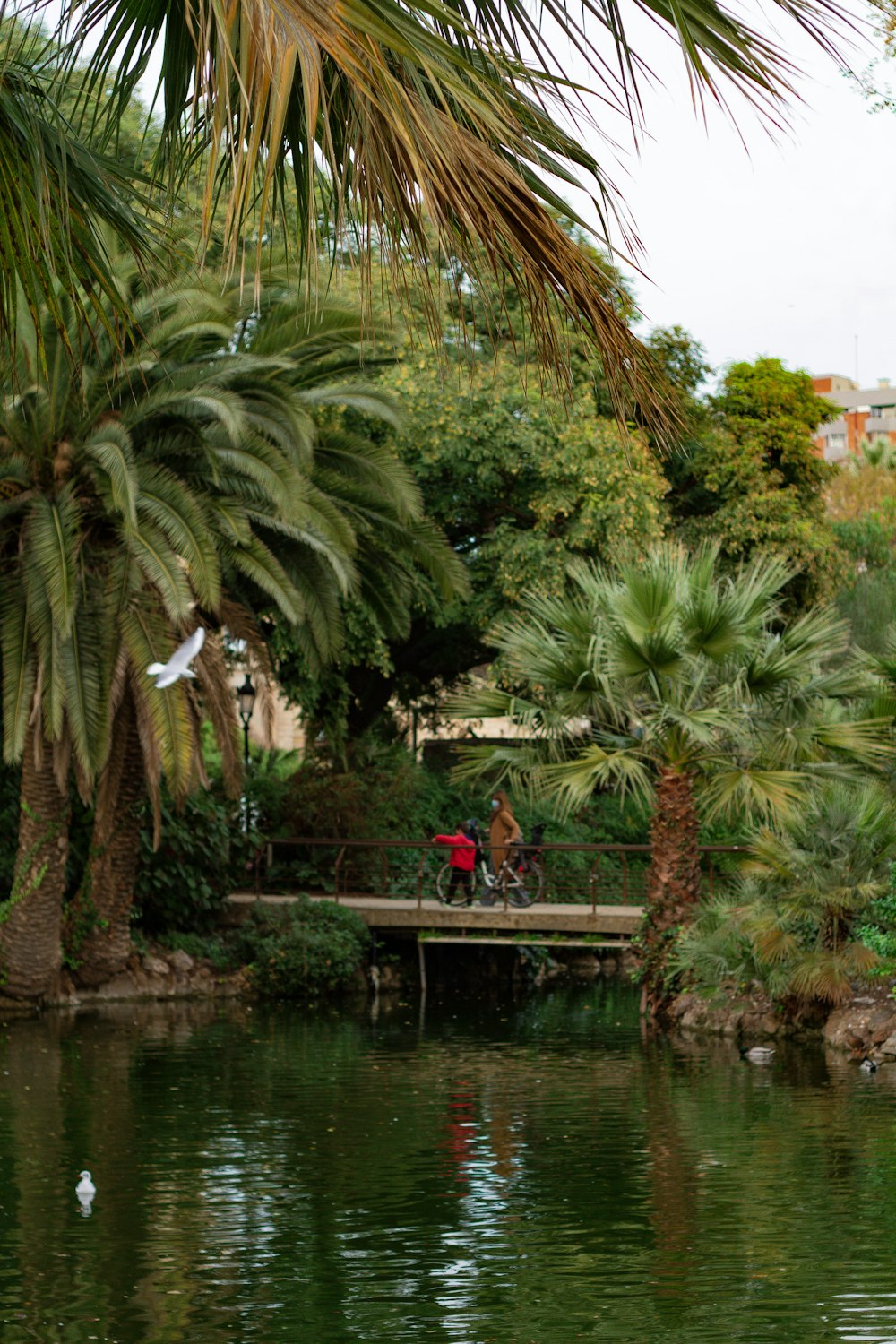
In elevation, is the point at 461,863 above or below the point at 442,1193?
above

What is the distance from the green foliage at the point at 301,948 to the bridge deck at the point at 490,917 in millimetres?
504

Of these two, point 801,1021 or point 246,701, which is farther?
point 246,701

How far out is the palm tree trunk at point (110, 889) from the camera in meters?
20.1

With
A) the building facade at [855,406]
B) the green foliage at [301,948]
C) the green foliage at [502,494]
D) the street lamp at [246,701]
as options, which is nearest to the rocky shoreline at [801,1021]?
the green foliage at [301,948]

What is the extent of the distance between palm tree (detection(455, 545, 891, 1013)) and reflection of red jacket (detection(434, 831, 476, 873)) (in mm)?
5509

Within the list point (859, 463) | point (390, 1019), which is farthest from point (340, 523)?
point (859, 463)

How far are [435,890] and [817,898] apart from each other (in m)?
10.6

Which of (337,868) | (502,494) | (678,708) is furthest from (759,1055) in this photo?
(502,494)

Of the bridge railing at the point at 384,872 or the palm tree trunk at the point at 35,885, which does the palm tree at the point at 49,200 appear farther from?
the bridge railing at the point at 384,872

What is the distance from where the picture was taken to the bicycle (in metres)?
24.0

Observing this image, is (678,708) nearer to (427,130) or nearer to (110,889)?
(110,889)

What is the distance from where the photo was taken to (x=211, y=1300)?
738cm

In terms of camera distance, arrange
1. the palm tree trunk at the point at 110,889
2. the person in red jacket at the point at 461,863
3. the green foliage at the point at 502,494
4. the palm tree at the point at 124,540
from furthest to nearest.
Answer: the green foliage at the point at 502,494 < the person in red jacket at the point at 461,863 < the palm tree trunk at the point at 110,889 < the palm tree at the point at 124,540

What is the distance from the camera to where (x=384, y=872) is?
2536 centimetres
